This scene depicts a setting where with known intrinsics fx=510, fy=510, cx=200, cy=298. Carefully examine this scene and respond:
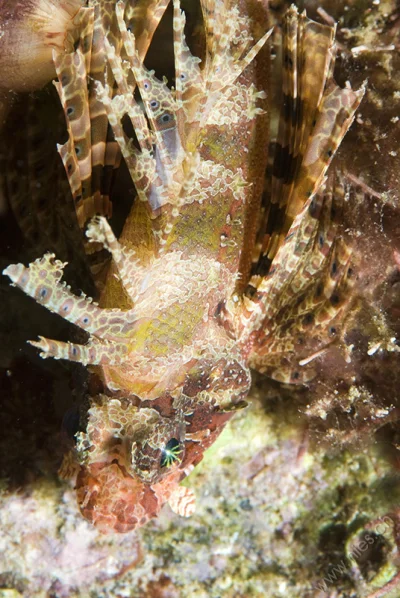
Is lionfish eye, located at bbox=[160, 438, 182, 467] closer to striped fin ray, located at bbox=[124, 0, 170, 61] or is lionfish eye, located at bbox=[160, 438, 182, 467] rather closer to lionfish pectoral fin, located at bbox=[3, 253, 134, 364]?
lionfish pectoral fin, located at bbox=[3, 253, 134, 364]

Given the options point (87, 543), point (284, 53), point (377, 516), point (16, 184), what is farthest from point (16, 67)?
point (377, 516)

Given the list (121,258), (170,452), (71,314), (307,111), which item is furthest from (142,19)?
(170,452)

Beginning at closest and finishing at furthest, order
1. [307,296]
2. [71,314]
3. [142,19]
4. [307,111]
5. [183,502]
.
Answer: [71,314] < [142,19] < [307,111] < [183,502] < [307,296]

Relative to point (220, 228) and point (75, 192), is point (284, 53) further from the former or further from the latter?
point (75, 192)

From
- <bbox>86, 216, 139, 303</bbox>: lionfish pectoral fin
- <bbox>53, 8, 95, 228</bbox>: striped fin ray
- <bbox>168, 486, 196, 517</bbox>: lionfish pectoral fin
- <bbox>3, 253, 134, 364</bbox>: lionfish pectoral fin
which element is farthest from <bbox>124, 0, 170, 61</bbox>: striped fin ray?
<bbox>168, 486, 196, 517</bbox>: lionfish pectoral fin

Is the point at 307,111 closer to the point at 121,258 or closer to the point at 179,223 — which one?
the point at 179,223

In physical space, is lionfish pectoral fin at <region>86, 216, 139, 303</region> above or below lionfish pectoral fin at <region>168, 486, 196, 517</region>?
above
